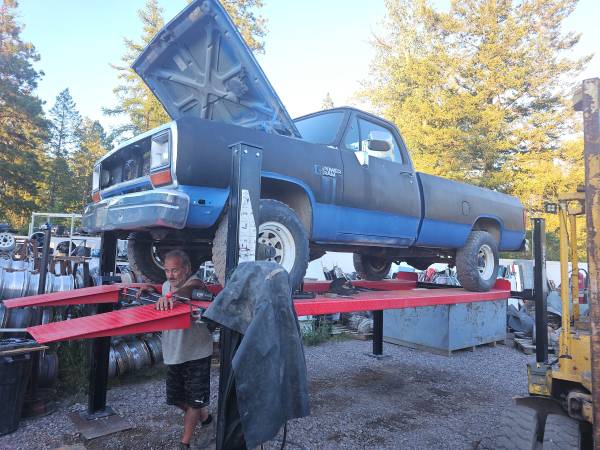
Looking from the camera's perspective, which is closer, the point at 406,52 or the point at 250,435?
the point at 250,435

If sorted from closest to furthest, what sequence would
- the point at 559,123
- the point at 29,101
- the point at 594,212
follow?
the point at 594,212
the point at 559,123
the point at 29,101

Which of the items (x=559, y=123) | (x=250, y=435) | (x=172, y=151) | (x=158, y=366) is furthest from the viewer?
(x=559, y=123)

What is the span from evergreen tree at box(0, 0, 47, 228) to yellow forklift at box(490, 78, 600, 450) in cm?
2676

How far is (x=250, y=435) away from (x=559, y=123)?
21925 mm

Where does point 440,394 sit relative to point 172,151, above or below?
below

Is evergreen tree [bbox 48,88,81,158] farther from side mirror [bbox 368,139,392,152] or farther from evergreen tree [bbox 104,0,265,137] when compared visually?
side mirror [bbox 368,139,392,152]

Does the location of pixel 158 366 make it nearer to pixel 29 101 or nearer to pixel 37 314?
pixel 37 314

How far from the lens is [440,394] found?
5.30 m

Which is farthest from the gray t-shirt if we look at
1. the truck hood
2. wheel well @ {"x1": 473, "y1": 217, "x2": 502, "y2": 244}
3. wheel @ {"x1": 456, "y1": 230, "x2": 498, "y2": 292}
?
wheel well @ {"x1": 473, "y1": 217, "x2": 502, "y2": 244}

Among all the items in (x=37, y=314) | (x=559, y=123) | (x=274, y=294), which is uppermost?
(x=559, y=123)

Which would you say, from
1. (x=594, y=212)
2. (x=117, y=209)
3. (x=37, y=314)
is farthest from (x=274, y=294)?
(x=37, y=314)

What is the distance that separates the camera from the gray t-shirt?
3.21m

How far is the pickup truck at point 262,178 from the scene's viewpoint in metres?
2.82

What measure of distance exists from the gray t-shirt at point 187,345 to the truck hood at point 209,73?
1.61 m
